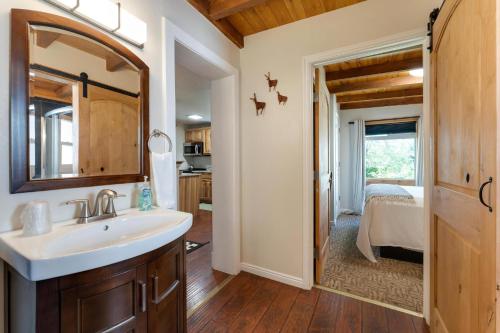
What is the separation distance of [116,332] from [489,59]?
65.5 inches

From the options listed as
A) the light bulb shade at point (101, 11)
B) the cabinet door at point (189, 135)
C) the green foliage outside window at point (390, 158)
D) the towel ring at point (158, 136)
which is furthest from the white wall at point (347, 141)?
the light bulb shade at point (101, 11)

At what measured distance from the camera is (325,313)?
1.70 meters

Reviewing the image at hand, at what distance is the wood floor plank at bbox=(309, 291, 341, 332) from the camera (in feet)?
5.12

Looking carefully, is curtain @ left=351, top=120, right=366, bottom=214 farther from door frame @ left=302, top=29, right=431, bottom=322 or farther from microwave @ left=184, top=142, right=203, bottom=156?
microwave @ left=184, top=142, right=203, bottom=156

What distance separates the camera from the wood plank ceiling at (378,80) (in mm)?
2893

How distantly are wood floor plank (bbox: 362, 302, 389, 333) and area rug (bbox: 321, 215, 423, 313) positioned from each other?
137 millimetres

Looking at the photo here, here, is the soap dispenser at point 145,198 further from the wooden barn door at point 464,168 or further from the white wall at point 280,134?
the wooden barn door at point 464,168

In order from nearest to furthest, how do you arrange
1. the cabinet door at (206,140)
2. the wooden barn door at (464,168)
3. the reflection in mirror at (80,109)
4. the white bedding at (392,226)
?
the wooden barn door at (464,168), the reflection in mirror at (80,109), the white bedding at (392,226), the cabinet door at (206,140)

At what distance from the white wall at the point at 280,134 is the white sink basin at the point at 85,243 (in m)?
1.17

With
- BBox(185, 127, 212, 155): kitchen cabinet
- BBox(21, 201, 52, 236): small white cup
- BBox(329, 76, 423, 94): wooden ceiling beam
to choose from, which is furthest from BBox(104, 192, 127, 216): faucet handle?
BBox(185, 127, 212, 155): kitchen cabinet

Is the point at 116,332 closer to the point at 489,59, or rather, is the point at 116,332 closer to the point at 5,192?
the point at 5,192

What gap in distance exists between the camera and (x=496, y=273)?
0.75m

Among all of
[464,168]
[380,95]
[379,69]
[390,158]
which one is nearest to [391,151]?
[390,158]

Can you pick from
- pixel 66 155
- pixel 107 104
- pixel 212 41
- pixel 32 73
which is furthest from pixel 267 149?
pixel 32 73
